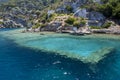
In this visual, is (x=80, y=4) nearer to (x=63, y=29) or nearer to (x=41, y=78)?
(x=63, y=29)

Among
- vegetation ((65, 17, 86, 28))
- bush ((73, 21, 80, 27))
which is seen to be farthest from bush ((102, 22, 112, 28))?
bush ((73, 21, 80, 27))

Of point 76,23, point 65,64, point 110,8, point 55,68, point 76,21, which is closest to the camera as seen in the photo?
point 55,68

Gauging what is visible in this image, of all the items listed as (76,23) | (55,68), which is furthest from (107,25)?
(55,68)

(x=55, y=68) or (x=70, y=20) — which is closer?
(x=55, y=68)

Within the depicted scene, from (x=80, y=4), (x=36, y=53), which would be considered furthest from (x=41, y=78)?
(x=80, y=4)

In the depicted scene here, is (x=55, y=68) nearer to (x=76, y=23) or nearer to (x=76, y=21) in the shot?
(x=76, y=23)

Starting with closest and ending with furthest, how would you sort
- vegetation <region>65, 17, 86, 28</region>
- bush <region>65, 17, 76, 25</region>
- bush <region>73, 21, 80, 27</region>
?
1. bush <region>73, 21, 80, 27</region>
2. vegetation <region>65, 17, 86, 28</region>
3. bush <region>65, 17, 76, 25</region>

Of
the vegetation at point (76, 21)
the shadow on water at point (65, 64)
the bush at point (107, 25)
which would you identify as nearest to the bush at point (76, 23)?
the vegetation at point (76, 21)

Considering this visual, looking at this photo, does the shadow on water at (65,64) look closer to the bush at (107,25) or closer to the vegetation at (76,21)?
the vegetation at (76,21)

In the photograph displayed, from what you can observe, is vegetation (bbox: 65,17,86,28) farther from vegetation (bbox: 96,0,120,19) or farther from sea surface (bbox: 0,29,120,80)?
sea surface (bbox: 0,29,120,80)
